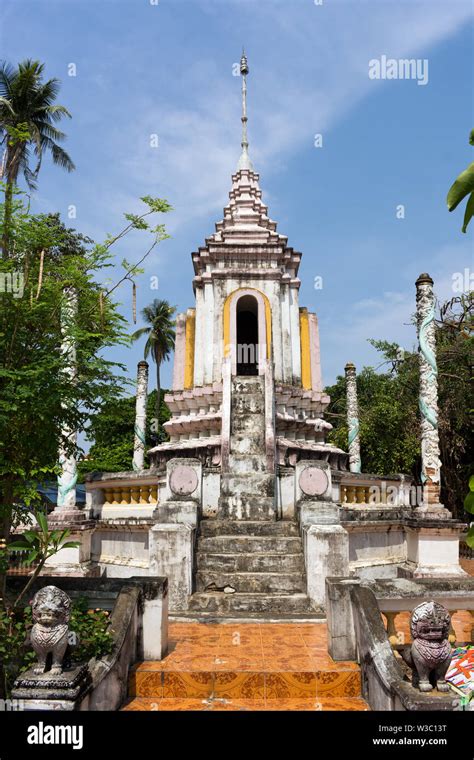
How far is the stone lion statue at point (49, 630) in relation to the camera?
15.4 feet

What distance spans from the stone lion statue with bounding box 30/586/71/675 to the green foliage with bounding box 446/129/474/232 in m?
4.16

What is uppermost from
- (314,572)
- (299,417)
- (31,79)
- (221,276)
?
(31,79)

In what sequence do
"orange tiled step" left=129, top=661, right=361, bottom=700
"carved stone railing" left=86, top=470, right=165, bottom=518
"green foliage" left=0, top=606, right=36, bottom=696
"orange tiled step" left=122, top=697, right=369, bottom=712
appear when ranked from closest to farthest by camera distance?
"green foliage" left=0, top=606, right=36, bottom=696 → "orange tiled step" left=122, top=697, right=369, bottom=712 → "orange tiled step" left=129, top=661, right=361, bottom=700 → "carved stone railing" left=86, top=470, right=165, bottom=518

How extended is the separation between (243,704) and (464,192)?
4943mm

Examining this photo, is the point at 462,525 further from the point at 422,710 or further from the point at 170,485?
the point at 422,710

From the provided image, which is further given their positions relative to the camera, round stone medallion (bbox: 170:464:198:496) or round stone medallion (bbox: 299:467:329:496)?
round stone medallion (bbox: 170:464:198:496)

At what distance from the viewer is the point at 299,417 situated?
15414 mm

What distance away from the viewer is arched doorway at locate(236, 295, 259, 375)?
18906 mm

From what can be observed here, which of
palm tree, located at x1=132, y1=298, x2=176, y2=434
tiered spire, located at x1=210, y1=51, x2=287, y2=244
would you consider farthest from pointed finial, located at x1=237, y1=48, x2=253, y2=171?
palm tree, located at x1=132, y1=298, x2=176, y2=434

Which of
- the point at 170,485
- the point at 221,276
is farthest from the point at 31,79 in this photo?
the point at 170,485

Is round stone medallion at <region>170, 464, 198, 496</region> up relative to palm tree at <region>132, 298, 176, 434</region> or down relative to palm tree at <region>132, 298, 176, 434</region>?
down

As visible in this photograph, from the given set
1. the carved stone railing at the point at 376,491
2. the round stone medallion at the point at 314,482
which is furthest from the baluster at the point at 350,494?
the round stone medallion at the point at 314,482

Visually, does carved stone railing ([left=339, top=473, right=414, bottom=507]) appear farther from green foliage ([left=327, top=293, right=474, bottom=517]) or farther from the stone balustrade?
green foliage ([left=327, top=293, right=474, bottom=517])
